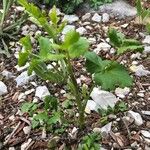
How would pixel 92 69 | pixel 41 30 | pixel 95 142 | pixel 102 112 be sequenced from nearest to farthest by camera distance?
pixel 92 69 < pixel 95 142 < pixel 102 112 < pixel 41 30

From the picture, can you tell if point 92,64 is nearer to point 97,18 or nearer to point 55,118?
point 55,118

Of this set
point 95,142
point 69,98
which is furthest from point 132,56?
point 95,142

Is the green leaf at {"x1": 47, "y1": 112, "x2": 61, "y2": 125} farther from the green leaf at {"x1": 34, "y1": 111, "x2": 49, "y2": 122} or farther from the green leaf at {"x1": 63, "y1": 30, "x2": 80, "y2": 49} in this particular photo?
the green leaf at {"x1": 63, "y1": 30, "x2": 80, "y2": 49}

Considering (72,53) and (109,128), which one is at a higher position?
(72,53)

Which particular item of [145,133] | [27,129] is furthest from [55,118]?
[145,133]

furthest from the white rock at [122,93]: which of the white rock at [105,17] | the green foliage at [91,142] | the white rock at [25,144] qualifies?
the white rock at [105,17]

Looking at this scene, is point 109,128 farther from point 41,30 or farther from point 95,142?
point 41,30
